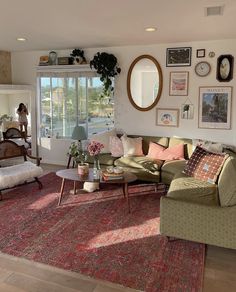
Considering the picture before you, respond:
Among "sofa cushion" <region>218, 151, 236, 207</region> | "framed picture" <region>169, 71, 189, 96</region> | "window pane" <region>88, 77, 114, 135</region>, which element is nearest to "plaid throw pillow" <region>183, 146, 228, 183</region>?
"sofa cushion" <region>218, 151, 236, 207</region>

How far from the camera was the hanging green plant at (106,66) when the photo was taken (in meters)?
5.50

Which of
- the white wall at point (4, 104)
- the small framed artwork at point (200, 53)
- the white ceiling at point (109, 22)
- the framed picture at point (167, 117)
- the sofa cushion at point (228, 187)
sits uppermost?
the white ceiling at point (109, 22)

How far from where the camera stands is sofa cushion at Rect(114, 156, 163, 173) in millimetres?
4695

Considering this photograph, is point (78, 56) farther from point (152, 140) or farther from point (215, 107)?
point (215, 107)

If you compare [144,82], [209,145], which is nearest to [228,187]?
[209,145]

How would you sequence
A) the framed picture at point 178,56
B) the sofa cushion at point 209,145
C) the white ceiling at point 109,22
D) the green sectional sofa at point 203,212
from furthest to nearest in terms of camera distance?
1. the framed picture at point 178,56
2. the sofa cushion at point 209,145
3. the white ceiling at point 109,22
4. the green sectional sofa at point 203,212

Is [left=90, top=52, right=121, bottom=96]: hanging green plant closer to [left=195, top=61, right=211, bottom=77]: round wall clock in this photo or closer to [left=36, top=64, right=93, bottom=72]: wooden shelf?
[left=36, top=64, right=93, bottom=72]: wooden shelf

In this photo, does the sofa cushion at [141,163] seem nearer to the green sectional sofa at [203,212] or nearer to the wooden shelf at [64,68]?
the green sectional sofa at [203,212]

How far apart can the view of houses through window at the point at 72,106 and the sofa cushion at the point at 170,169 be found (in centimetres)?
180

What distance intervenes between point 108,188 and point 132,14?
271 centimetres

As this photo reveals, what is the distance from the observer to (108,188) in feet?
16.1

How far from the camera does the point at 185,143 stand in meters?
5.11

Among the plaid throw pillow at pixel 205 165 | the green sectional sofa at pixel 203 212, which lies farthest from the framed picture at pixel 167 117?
the green sectional sofa at pixel 203 212

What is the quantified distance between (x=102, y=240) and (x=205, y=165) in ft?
5.48
